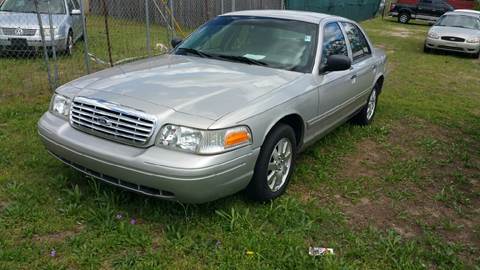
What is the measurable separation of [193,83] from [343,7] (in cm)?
2045

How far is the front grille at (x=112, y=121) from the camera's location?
304 cm

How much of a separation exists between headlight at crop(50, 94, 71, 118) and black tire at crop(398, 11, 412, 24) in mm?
26435

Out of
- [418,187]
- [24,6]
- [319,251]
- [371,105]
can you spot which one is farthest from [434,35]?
[319,251]

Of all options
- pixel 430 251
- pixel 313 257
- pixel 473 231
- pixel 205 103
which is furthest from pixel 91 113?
pixel 473 231

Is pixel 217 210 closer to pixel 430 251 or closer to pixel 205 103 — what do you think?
pixel 205 103

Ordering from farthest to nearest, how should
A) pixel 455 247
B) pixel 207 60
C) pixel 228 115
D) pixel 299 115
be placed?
pixel 207 60 → pixel 299 115 → pixel 455 247 → pixel 228 115

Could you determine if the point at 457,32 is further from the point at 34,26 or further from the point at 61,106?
the point at 61,106

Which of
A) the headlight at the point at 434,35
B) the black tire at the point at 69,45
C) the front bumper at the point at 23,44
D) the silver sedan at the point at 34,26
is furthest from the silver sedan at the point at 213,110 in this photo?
the headlight at the point at 434,35

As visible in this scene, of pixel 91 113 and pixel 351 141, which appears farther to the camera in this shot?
pixel 351 141

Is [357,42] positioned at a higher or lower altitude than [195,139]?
higher

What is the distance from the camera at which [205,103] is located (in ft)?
10.6

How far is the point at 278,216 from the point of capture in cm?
353

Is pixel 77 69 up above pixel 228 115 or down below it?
below

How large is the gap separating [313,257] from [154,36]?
7668 millimetres
